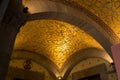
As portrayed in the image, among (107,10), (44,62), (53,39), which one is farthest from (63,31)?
(44,62)

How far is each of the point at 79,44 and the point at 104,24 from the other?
1958 mm

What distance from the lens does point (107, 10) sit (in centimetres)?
484

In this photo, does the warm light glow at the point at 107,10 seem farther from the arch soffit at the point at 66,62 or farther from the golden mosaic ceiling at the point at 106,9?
the arch soffit at the point at 66,62

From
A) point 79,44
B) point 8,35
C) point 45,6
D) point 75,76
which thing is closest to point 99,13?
point 45,6

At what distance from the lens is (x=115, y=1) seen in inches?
180

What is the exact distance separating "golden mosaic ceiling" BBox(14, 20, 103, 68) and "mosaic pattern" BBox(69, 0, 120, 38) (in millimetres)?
1168

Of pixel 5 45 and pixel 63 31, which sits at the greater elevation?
pixel 63 31

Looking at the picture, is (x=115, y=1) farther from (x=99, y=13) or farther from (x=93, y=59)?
(x=93, y=59)

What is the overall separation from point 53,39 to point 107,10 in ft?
8.19

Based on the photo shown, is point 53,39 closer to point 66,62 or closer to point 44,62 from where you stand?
point 66,62

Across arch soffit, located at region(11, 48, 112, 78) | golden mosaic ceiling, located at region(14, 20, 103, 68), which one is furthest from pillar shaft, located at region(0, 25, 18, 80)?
arch soffit, located at region(11, 48, 112, 78)

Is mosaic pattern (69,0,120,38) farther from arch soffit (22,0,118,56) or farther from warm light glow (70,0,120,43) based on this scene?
arch soffit (22,0,118,56)

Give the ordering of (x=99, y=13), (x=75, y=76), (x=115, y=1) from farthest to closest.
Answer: (x=75, y=76)
(x=99, y=13)
(x=115, y=1)

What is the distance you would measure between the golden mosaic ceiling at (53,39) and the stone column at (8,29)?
8.02 feet
